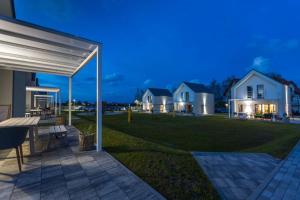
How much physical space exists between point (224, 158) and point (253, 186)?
5.28 ft

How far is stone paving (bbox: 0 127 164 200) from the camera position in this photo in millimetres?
2512

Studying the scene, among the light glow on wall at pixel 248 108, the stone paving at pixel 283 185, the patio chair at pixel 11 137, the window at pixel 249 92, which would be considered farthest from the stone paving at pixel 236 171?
the window at pixel 249 92

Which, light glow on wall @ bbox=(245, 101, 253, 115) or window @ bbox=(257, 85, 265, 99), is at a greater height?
window @ bbox=(257, 85, 265, 99)

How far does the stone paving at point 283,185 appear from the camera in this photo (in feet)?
9.12

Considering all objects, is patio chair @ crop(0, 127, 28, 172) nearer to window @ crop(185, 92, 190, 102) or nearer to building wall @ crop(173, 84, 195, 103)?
building wall @ crop(173, 84, 195, 103)

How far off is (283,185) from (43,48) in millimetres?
6526

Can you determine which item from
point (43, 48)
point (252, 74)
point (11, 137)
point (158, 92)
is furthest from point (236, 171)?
point (158, 92)

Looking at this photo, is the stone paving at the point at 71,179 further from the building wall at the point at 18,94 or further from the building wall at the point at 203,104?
the building wall at the point at 203,104

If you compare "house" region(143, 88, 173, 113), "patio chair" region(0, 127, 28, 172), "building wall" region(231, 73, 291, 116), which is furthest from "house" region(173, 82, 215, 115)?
"patio chair" region(0, 127, 28, 172)

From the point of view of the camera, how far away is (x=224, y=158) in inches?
183

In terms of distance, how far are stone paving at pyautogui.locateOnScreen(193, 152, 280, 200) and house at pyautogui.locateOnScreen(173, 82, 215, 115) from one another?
92.7 ft

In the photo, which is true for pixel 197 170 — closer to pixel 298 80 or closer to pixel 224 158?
pixel 224 158

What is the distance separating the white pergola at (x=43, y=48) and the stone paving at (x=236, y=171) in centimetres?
306

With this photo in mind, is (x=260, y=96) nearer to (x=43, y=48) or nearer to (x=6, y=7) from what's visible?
(x=43, y=48)
